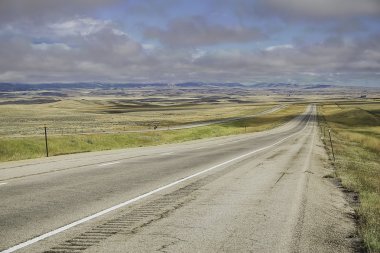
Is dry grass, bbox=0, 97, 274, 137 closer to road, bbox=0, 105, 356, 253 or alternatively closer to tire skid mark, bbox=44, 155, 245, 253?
road, bbox=0, 105, 356, 253

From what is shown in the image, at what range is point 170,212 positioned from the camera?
9742 millimetres

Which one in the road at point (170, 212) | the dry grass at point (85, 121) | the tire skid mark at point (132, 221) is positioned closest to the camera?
the tire skid mark at point (132, 221)

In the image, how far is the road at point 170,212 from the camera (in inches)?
293

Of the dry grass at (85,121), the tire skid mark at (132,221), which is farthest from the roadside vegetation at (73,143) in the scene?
the tire skid mark at (132,221)

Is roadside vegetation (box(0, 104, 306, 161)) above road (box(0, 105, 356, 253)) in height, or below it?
below

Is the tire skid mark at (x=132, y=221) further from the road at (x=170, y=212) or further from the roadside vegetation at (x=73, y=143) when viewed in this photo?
the roadside vegetation at (x=73, y=143)

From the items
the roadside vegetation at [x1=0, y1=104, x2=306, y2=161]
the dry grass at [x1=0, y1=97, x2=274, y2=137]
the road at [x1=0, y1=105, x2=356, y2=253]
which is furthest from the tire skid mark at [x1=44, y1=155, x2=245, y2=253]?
the dry grass at [x1=0, y1=97, x2=274, y2=137]

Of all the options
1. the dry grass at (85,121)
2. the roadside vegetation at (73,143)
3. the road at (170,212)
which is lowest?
the dry grass at (85,121)

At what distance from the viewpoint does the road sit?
24.4 feet

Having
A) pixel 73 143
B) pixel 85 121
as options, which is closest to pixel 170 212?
pixel 73 143

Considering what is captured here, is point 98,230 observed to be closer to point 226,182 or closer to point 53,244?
point 53,244

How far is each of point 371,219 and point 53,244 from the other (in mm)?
6367

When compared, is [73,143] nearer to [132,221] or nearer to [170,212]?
[170,212]

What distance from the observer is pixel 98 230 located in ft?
26.7
